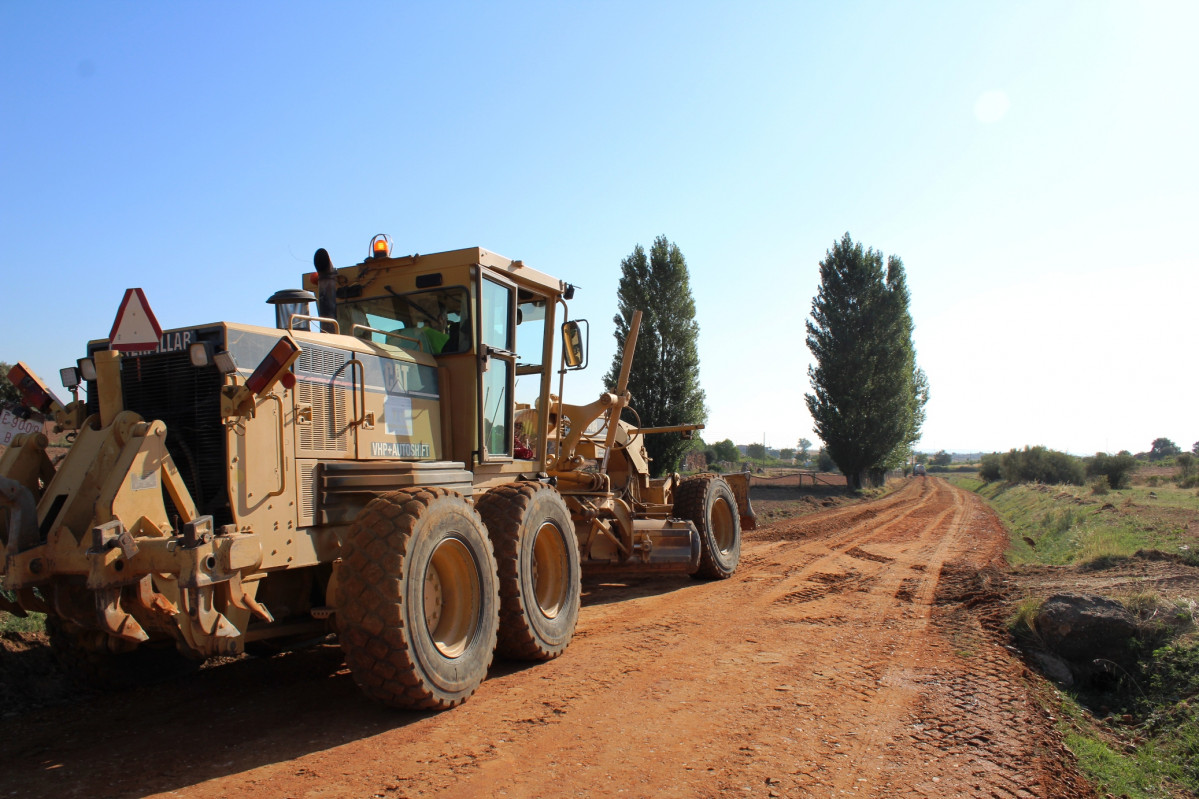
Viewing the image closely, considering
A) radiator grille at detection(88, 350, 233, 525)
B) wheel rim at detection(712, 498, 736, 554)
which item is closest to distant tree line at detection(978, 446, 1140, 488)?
wheel rim at detection(712, 498, 736, 554)

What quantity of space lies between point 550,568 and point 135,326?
12.0 feet

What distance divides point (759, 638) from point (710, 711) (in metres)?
2.06

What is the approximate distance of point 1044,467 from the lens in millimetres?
43500

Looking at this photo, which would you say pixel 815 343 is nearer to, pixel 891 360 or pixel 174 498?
pixel 891 360

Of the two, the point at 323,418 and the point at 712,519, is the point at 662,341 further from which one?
the point at 323,418

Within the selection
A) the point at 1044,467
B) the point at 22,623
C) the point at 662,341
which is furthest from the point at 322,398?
the point at 1044,467

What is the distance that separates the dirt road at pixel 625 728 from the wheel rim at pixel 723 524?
3.47m

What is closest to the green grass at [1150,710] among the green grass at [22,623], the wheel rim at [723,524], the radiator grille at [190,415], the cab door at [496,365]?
the wheel rim at [723,524]

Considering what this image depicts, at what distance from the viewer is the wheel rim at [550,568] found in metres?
6.51

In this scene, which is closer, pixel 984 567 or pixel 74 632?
pixel 74 632

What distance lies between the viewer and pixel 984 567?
A: 10.5m

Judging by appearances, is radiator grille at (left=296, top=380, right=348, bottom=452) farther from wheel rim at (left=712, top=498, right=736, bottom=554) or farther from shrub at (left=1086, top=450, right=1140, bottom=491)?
shrub at (left=1086, top=450, right=1140, bottom=491)

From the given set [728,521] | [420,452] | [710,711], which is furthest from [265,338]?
[728,521]

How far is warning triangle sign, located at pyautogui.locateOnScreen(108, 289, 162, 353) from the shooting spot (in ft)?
14.9
